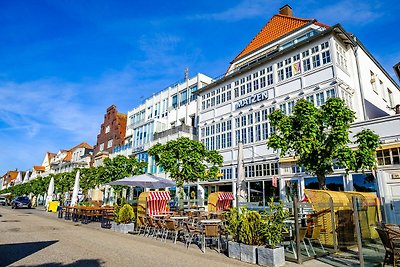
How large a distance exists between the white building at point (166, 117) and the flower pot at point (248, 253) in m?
20.9

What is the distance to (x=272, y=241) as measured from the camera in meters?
6.90

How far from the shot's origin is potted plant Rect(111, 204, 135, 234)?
12.5 m

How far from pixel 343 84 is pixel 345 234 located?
10.9 metres

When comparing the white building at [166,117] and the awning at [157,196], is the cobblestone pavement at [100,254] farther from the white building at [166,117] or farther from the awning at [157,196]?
the white building at [166,117]

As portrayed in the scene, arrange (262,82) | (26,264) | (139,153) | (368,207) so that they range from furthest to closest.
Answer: (139,153) < (262,82) < (368,207) < (26,264)

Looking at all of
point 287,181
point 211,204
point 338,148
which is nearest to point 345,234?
point 338,148

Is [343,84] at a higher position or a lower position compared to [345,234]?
higher

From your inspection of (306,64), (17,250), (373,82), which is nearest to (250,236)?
(17,250)

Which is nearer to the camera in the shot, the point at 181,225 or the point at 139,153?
the point at 181,225

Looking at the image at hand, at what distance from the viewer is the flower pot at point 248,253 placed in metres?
6.98

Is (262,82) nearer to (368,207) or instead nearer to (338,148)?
(338,148)

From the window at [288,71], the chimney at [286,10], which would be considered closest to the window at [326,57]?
the window at [288,71]

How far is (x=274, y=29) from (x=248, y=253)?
21.1m

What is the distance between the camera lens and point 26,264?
20.7 feet
